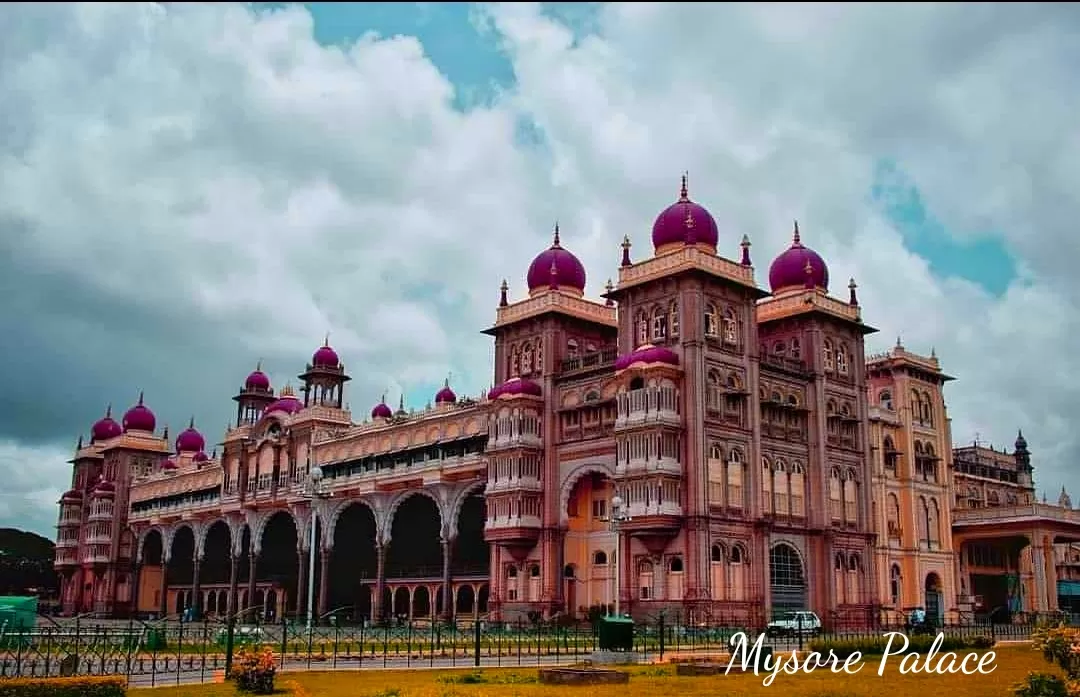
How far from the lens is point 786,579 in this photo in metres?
57.7

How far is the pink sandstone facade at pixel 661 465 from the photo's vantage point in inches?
2132

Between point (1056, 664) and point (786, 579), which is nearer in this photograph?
point (1056, 664)

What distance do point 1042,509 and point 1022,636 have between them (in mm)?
16707

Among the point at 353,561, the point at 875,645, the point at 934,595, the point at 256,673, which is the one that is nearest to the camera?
the point at 256,673

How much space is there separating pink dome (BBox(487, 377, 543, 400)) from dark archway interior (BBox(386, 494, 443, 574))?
16.9 metres

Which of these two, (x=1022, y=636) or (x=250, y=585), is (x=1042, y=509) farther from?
(x=250, y=585)

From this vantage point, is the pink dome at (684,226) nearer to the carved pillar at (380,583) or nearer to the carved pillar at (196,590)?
the carved pillar at (380,583)

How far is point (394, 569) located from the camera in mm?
78188

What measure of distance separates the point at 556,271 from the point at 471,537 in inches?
761

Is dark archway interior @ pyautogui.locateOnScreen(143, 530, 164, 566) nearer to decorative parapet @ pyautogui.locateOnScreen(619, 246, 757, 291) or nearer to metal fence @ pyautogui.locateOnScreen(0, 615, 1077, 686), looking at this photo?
metal fence @ pyautogui.locateOnScreen(0, 615, 1077, 686)

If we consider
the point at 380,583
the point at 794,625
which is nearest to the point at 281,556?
the point at 380,583

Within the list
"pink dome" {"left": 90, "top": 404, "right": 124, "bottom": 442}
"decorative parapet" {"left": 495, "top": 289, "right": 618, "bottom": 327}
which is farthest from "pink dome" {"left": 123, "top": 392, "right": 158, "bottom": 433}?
"decorative parapet" {"left": 495, "top": 289, "right": 618, "bottom": 327}

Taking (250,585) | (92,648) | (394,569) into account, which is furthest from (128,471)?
(92,648)

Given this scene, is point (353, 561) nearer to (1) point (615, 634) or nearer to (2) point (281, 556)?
(2) point (281, 556)
